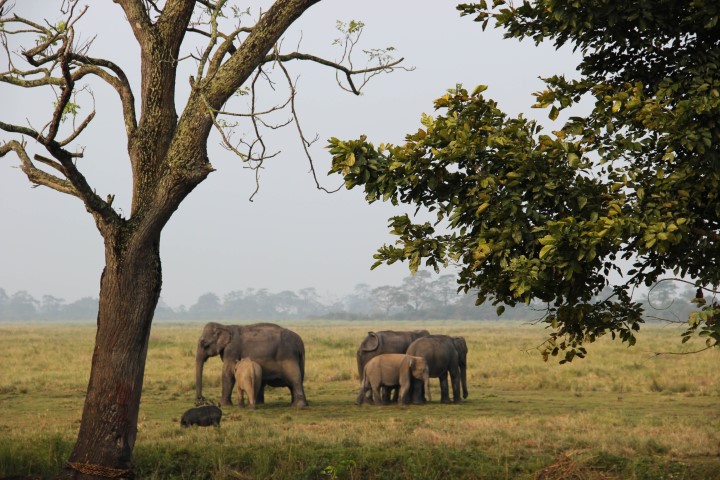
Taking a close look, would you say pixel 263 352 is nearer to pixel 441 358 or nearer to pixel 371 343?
pixel 371 343

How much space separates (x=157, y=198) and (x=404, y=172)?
147 inches

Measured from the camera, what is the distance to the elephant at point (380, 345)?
82.9 feet

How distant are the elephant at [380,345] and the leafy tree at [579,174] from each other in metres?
15.3

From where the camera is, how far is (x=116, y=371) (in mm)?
11414

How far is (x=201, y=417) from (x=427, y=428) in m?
4.51

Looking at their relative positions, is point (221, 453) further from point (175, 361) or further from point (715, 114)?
point (175, 361)

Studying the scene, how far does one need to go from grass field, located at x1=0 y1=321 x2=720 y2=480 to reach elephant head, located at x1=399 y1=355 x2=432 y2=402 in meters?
0.59

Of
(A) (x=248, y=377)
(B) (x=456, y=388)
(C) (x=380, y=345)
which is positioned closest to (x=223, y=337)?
(A) (x=248, y=377)

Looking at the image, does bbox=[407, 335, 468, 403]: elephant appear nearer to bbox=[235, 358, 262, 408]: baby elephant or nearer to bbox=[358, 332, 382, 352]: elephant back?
bbox=[358, 332, 382, 352]: elephant back

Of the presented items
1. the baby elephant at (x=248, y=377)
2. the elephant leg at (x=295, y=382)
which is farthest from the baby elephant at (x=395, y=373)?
the baby elephant at (x=248, y=377)

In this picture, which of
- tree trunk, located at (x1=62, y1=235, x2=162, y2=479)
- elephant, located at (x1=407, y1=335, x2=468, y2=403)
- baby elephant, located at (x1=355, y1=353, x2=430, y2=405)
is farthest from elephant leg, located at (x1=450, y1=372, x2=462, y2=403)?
tree trunk, located at (x1=62, y1=235, x2=162, y2=479)

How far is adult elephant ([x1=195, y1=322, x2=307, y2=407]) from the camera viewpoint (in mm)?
22594

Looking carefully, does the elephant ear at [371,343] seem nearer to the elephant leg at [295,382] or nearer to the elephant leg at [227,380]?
the elephant leg at [295,382]

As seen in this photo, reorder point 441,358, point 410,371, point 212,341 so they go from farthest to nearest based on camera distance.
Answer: point 441,358 → point 212,341 → point 410,371
